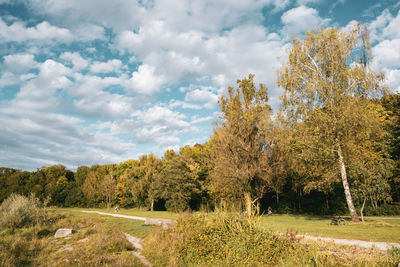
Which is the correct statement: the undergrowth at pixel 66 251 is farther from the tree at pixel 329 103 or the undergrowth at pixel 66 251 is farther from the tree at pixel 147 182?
the tree at pixel 147 182

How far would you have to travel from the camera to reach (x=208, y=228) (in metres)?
8.80

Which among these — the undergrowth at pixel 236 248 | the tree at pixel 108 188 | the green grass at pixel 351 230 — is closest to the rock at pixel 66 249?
the undergrowth at pixel 236 248

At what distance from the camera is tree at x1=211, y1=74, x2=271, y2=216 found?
22.8 meters

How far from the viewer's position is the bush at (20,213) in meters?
15.9

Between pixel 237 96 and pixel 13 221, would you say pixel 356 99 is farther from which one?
pixel 13 221

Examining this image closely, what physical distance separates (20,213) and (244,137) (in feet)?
64.0

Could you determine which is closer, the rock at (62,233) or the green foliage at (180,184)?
the rock at (62,233)

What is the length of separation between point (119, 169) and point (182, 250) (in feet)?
191

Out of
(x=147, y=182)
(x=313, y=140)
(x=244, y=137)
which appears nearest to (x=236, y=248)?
(x=313, y=140)

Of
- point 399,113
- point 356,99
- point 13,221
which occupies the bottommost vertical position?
point 13,221

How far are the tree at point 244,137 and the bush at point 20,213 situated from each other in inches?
633

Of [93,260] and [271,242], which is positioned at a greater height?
[271,242]

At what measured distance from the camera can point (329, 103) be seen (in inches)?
719

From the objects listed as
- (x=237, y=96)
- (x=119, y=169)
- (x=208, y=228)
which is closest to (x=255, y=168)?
(x=237, y=96)
